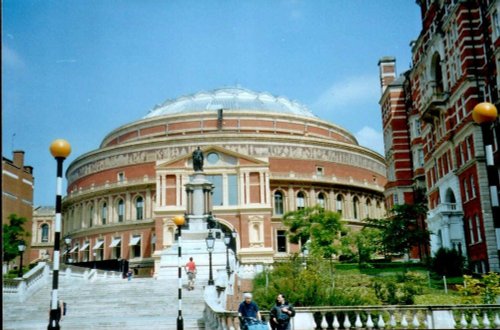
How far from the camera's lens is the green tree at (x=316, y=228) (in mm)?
54325

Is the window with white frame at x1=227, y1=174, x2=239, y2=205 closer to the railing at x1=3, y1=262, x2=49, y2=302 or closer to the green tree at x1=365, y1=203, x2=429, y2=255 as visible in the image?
the green tree at x1=365, y1=203, x2=429, y2=255

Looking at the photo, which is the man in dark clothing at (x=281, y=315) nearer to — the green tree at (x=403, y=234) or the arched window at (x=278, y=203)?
the green tree at (x=403, y=234)

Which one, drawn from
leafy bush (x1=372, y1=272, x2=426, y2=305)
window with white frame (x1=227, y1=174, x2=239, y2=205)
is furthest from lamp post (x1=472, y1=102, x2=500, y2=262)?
window with white frame (x1=227, y1=174, x2=239, y2=205)

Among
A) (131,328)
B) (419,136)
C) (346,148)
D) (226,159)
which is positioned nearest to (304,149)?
(346,148)

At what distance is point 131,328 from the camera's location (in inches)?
831

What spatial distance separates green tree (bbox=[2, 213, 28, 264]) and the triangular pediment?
16555 millimetres

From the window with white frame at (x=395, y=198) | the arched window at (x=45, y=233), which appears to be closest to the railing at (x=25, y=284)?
the window with white frame at (x=395, y=198)

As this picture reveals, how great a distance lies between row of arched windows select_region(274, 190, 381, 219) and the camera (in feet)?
241

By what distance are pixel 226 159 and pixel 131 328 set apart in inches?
1788

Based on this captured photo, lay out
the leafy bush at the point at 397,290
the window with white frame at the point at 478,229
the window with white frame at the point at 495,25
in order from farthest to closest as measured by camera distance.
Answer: the window with white frame at the point at 478,229
the window with white frame at the point at 495,25
the leafy bush at the point at 397,290

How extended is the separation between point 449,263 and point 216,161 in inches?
1280

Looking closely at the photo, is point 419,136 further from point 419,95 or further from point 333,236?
point 333,236

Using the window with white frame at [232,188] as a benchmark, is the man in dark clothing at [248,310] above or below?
below

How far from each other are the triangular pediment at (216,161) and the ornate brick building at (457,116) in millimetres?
17712
